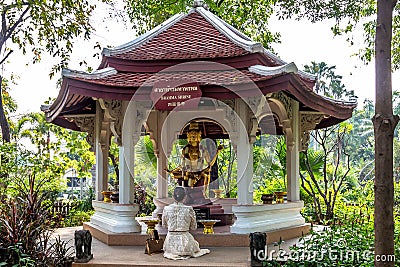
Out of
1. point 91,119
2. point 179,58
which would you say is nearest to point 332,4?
point 179,58

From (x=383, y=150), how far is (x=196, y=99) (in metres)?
4.29

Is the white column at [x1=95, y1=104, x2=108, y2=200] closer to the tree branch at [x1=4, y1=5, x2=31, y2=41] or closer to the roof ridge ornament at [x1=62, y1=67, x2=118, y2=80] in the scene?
the roof ridge ornament at [x1=62, y1=67, x2=118, y2=80]

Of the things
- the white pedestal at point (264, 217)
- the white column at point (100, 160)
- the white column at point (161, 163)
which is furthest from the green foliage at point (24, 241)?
A: the white column at point (161, 163)

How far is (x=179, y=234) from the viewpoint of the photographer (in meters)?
7.21

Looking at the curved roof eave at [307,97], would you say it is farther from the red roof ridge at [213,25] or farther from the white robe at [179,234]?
the white robe at [179,234]

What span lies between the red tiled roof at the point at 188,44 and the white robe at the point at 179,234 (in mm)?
2921

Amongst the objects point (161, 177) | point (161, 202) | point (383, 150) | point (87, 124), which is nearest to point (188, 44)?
point (87, 124)

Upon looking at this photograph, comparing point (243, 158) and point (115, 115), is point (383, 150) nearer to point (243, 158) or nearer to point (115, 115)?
point (243, 158)

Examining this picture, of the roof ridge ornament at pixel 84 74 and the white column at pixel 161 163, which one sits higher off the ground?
the roof ridge ornament at pixel 84 74

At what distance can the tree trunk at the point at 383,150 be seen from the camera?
4.17 metres

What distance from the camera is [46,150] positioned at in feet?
56.1

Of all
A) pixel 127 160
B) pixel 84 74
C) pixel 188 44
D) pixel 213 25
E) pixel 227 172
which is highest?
pixel 213 25

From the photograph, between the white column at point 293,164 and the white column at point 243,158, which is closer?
the white column at point 243,158

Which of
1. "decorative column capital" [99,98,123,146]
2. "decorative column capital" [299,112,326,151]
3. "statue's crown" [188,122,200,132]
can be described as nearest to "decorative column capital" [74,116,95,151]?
"decorative column capital" [99,98,123,146]
